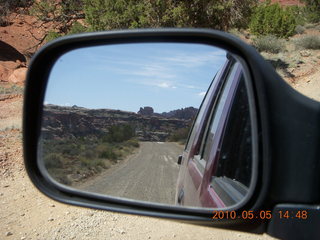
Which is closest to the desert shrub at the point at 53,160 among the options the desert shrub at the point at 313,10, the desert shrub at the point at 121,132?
the desert shrub at the point at 121,132

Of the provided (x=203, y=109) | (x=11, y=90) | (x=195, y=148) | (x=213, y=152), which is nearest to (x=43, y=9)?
(x=11, y=90)

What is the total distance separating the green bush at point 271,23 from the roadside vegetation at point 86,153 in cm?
2720

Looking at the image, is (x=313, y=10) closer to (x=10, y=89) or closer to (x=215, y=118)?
(x=10, y=89)

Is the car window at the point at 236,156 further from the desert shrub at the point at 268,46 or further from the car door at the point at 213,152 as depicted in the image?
the desert shrub at the point at 268,46

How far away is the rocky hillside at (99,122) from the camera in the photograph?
1.83 metres

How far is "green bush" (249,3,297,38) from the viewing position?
92.2 feet

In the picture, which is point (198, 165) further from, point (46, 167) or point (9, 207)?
point (9, 207)

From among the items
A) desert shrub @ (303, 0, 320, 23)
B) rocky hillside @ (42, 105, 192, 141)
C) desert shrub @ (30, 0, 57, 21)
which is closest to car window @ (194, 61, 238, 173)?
rocky hillside @ (42, 105, 192, 141)

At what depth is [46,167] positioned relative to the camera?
81.2 inches

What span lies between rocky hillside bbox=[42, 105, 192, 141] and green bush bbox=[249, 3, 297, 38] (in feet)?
88.9

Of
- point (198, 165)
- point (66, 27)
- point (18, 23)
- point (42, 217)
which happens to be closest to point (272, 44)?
point (66, 27)

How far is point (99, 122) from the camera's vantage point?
2.00 metres
